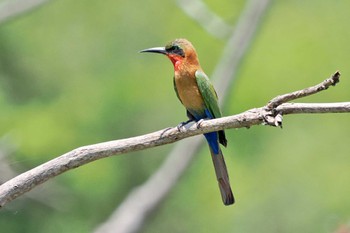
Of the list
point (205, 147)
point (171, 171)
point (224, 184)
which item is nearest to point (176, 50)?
point (224, 184)

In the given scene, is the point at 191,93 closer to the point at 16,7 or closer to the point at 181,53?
the point at 181,53

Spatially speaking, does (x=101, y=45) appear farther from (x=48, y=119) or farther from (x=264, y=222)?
(x=264, y=222)

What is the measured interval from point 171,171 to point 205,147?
4.43 feet

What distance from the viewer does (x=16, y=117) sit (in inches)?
372

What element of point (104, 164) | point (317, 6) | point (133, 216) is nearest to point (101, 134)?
point (104, 164)

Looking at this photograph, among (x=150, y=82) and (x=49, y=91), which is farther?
(x=49, y=91)

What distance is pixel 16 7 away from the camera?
8.58 meters

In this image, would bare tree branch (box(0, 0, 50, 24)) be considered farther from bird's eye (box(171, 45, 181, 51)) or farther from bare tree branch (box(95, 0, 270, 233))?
bird's eye (box(171, 45, 181, 51))

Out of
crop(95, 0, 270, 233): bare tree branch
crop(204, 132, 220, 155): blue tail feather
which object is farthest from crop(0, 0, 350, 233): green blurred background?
crop(204, 132, 220, 155): blue tail feather

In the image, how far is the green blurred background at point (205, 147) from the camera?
931 centimetres

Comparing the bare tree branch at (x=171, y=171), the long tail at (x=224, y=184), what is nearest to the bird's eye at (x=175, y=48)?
the long tail at (x=224, y=184)

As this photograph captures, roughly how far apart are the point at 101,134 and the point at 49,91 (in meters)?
1.69

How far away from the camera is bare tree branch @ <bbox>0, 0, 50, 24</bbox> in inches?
329

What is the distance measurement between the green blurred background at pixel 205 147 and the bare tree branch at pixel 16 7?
1039 millimetres
